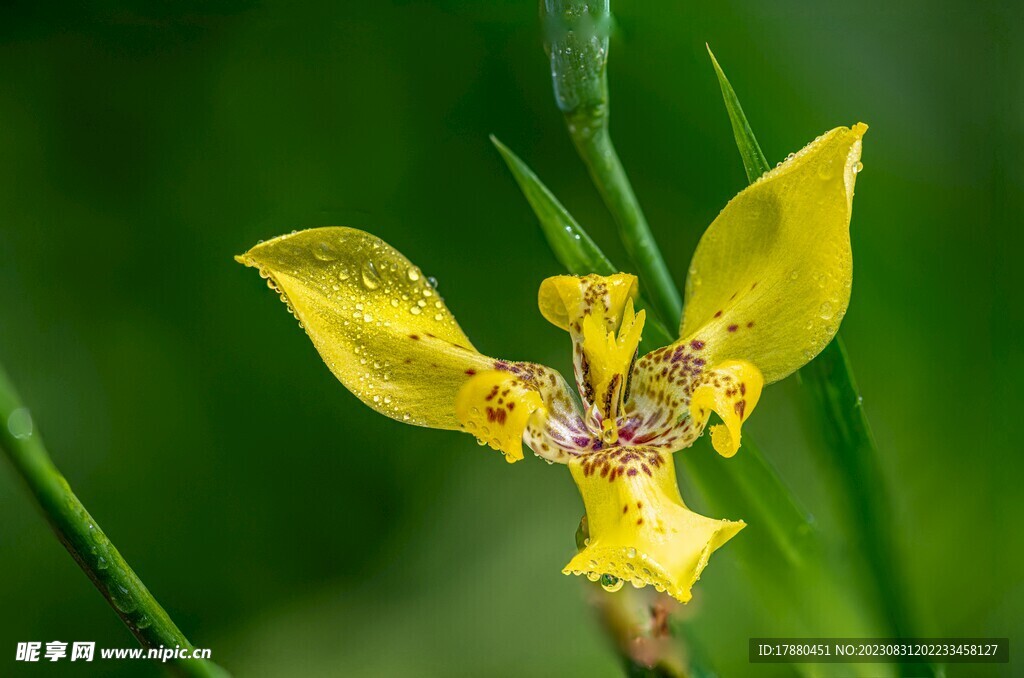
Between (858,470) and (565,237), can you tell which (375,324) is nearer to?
(565,237)

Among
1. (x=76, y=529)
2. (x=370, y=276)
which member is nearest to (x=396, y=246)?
(x=370, y=276)

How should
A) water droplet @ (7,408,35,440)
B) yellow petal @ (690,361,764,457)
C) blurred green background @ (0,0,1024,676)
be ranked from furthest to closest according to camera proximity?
blurred green background @ (0,0,1024,676), yellow petal @ (690,361,764,457), water droplet @ (7,408,35,440)

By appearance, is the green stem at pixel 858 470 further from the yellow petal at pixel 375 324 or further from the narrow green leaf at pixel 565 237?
the yellow petal at pixel 375 324

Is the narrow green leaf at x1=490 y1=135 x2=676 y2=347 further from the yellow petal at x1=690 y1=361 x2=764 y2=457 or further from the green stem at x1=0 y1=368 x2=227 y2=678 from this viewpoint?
the green stem at x1=0 y1=368 x2=227 y2=678

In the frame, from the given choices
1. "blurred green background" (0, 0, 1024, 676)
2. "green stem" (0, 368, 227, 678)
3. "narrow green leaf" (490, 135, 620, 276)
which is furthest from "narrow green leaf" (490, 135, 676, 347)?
"blurred green background" (0, 0, 1024, 676)

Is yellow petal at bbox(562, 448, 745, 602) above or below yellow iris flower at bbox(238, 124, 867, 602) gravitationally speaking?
below

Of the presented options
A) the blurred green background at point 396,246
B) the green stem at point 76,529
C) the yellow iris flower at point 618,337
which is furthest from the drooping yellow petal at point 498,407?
the blurred green background at point 396,246

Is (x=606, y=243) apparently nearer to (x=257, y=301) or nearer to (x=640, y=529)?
(x=257, y=301)
